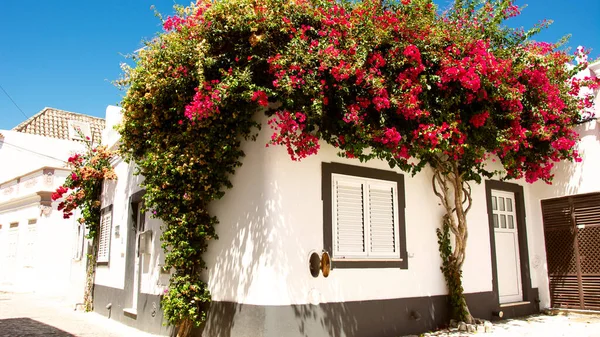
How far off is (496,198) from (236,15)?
7144mm

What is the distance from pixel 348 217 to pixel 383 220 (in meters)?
0.79

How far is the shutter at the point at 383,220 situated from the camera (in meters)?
8.20

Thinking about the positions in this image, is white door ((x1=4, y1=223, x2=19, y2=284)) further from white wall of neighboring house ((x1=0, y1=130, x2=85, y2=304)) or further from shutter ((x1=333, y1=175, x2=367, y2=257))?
shutter ((x1=333, y1=175, x2=367, y2=257))

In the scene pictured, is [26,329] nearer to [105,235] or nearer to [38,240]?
[105,235]

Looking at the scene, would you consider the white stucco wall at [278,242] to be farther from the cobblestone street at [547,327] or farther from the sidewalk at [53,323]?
the sidewalk at [53,323]

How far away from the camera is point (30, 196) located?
67.4ft

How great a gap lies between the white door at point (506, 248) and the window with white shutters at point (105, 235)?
934cm

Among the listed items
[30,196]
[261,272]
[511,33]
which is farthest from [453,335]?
[30,196]

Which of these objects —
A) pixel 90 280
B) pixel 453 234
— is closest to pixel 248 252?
pixel 453 234

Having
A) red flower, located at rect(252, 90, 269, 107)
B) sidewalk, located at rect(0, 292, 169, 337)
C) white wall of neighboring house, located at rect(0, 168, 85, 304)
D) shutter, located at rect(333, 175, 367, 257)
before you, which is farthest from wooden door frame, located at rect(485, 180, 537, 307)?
white wall of neighboring house, located at rect(0, 168, 85, 304)

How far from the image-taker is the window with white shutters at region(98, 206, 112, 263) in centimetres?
1255

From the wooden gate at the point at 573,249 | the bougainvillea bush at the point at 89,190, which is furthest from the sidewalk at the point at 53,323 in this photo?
the wooden gate at the point at 573,249

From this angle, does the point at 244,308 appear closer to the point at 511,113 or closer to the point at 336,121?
the point at 336,121

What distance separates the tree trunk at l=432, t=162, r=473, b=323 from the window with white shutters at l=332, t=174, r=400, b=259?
3.85 ft
